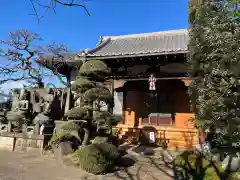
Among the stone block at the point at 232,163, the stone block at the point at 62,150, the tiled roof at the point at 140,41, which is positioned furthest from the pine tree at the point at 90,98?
the tiled roof at the point at 140,41

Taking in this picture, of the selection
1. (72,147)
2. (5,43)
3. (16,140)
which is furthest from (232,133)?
(5,43)

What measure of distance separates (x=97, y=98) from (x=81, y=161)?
6.00 ft

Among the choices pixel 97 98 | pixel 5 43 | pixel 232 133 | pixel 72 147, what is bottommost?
pixel 72 147

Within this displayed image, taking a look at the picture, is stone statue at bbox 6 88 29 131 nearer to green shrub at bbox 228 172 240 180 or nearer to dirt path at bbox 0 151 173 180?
dirt path at bbox 0 151 173 180

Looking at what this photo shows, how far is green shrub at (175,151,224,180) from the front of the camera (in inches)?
191

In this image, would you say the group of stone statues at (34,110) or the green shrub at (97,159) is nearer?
the green shrub at (97,159)

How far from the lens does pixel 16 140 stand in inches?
289

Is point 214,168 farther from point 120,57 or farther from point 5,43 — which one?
point 5,43

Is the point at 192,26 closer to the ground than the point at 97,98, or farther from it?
farther from it

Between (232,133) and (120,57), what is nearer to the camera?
(232,133)

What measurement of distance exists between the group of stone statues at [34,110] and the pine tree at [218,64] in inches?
210

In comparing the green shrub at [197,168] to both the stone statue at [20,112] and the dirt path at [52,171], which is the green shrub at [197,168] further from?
the stone statue at [20,112]

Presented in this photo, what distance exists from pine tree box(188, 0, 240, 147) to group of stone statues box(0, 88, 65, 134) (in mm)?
5346

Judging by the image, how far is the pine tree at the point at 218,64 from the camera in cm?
494
